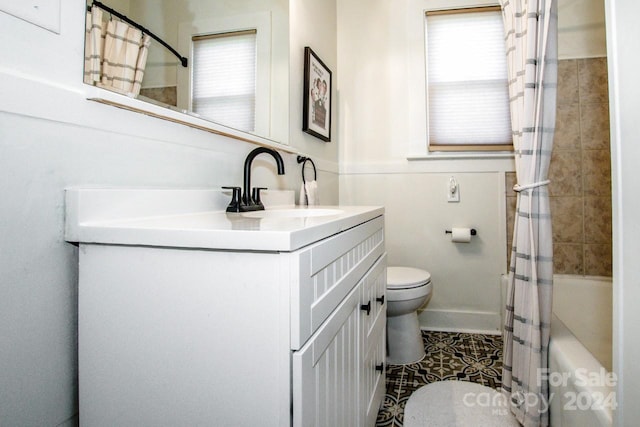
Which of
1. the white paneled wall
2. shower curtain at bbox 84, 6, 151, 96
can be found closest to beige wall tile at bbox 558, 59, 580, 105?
the white paneled wall

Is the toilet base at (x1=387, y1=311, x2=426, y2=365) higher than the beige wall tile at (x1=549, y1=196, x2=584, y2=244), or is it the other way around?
the beige wall tile at (x1=549, y1=196, x2=584, y2=244)

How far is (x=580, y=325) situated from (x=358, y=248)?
Result: 1.51 metres

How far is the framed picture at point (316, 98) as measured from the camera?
70.1 inches

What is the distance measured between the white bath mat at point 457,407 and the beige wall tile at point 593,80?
188 centimetres

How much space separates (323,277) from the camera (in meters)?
0.64

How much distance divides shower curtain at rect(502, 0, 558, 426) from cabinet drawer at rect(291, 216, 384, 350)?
2.55 ft

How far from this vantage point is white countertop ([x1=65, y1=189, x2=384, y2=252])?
51 centimetres

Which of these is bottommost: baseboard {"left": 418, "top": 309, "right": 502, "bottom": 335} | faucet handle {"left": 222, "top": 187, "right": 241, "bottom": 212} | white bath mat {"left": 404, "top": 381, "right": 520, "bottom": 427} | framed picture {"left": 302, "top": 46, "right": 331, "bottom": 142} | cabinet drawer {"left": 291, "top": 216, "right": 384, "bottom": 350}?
white bath mat {"left": 404, "top": 381, "right": 520, "bottom": 427}

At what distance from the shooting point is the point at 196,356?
0.54 meters

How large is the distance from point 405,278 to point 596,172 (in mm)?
1397

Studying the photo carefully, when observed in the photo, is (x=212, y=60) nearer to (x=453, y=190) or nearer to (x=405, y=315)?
(x=405, y=315)

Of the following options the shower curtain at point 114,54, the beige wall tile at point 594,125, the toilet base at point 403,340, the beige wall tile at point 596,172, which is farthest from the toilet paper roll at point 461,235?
the shower curtain at point 114,54

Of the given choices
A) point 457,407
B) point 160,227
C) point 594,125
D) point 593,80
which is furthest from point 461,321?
point 160,227

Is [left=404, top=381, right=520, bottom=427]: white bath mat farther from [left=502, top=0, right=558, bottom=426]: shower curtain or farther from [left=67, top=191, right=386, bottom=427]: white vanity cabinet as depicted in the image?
[left=67, top=191, right=386, bottom=427]: white vanity cabinet
